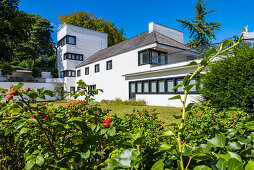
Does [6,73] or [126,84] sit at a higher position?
[6,73]

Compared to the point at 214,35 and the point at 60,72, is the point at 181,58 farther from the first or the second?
the point at 60,72

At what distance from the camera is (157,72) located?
1548 centimetres

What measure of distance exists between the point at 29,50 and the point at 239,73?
1692 inches

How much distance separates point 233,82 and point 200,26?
26207 mm

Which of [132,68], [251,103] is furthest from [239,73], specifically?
[132,68]

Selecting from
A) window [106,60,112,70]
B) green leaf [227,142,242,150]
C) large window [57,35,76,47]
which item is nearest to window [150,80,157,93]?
window [106,60,112,70]

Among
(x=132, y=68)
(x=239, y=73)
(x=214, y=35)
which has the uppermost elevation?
(x=214, y=35)

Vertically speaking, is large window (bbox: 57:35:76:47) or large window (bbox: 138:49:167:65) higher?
large window (bbox: 57:35:76:47)

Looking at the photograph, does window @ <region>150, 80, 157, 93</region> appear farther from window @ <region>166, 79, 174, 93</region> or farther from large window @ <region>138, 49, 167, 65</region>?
large window @ <region>138, 49, 167, 65</region>

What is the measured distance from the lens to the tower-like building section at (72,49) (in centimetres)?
2736

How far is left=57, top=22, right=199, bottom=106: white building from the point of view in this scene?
15047mm

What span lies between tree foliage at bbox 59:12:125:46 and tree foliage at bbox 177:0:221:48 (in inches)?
612

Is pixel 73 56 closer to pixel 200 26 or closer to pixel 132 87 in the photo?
pixel 132 87

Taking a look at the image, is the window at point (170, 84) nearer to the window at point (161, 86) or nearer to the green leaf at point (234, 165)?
the window at point (161, 86)
